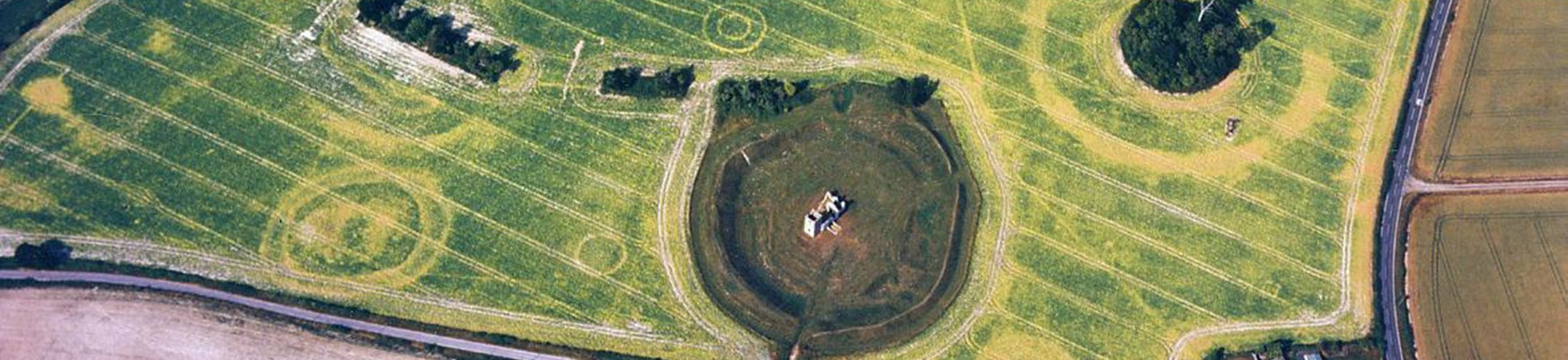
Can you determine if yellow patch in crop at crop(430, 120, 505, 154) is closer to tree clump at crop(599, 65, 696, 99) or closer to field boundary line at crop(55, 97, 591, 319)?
field boundary line at crop(55, 97, 591, 319)

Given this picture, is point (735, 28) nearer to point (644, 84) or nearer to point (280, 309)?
point (644, 84)

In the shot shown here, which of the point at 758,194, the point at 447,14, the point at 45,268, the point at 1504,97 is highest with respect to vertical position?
the point at 1504,97

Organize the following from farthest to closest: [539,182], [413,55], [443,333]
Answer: [413,55] < [539,182] < [443,333]

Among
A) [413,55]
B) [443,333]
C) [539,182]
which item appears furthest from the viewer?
[413,55]

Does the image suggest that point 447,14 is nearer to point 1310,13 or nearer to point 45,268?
point 45,268

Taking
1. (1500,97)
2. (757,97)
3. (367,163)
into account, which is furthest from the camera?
(1500,97)

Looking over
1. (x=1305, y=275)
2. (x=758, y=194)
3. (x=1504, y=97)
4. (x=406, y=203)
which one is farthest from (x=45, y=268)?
(x=1504, y=97)

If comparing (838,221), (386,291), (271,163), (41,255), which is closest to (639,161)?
(838,221)
